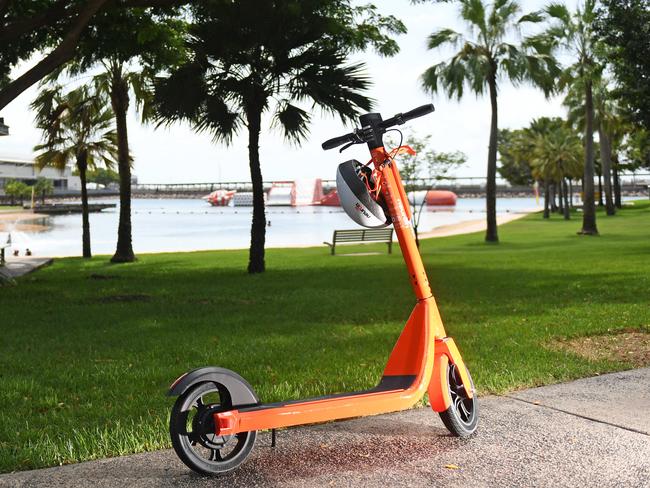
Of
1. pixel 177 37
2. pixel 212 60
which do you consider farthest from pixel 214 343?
pixel 212 60

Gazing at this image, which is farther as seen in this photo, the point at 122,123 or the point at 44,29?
the point at 122,123

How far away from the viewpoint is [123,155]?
26.0 m

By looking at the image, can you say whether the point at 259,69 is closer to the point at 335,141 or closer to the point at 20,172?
the point at 335,141

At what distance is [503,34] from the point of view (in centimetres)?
3222

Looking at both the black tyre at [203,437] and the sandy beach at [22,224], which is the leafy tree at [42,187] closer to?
the sandy beach at [22,224]

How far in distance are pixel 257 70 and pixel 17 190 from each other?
110 m

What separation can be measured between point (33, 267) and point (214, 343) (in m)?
15.5

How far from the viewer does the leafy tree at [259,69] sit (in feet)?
58.9

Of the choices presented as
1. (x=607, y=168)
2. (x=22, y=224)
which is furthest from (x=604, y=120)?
(x=22, y=224)

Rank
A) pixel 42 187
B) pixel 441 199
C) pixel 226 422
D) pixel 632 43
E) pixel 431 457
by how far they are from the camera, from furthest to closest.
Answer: pixel 42 187, pixel 441 199, pixel 632 43, pixel 431 457, pixel 226 422

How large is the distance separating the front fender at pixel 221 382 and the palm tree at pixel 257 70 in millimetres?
14456

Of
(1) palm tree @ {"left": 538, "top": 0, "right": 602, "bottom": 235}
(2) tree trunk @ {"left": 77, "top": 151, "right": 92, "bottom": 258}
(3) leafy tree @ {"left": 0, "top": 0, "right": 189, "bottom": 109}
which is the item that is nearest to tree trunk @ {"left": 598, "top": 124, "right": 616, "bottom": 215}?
(1) palm tree @ {"left": 538, "top": 0, "right": 602, "bottom": 235}

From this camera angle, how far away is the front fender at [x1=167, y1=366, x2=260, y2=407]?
3604 millimetres

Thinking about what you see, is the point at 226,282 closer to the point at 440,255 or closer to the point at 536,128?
the point at 440,255
